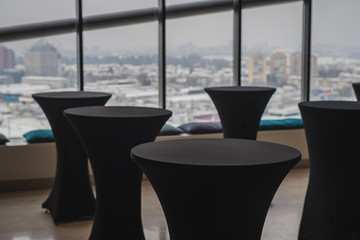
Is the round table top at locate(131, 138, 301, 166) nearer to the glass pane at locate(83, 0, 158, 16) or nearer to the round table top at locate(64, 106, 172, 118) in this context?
the round table top at locate(64, 106, 172, 118)

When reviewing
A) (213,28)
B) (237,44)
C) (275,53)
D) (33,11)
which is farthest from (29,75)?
(275,53)

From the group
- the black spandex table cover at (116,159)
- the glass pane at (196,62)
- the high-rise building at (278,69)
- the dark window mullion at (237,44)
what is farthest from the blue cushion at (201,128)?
the black spandex table cover at (116,159)

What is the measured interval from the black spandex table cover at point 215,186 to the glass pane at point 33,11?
395 cm

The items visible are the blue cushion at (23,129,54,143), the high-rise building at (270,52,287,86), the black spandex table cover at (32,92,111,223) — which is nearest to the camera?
the black spandex table cover at (32,92,111,223)

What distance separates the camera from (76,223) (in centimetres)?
431

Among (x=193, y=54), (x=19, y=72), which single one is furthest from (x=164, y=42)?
(x=19, y=72)

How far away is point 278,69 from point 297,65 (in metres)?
0.27

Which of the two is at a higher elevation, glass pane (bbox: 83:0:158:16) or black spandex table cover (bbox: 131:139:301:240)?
glass pane (bbox: 83:0:158:16)

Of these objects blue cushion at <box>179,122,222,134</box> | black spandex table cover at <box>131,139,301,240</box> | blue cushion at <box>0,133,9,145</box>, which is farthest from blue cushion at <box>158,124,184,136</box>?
black spandex table cover at <box>131,139,301,240</box>

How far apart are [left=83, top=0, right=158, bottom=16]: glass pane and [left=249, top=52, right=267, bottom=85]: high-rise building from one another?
1.41 m

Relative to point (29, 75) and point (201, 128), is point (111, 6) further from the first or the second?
point (201, 128)

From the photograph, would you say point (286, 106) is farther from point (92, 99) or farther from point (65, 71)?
point (92, 99)

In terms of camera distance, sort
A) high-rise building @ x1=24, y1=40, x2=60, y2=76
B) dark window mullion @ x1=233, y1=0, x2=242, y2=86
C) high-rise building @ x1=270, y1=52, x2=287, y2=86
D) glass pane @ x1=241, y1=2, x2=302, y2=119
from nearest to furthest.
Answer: high-rise building @ x1=24, y1=40, x2=60, y2=76 < dark window mullion @ x1=233, y1=0, x2=242, y2=86 < glass pane @ x1=241, y1=2, x2=302, y2=119 < high-rise building @ x1=270, y1=52, x2=287, y2=86

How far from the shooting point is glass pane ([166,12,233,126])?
6.46 meters
